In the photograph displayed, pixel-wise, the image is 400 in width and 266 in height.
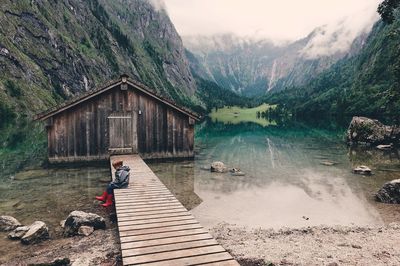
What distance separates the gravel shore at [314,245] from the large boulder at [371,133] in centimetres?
3462

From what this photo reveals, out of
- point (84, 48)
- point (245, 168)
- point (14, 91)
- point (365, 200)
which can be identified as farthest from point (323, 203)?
point (84, 48)

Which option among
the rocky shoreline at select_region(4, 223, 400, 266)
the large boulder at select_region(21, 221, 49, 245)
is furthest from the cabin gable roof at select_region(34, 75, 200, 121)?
the rocky shoreline at select_region(4, 223, 400, 266)

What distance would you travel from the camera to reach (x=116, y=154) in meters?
28.3

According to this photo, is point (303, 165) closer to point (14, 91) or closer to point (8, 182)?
point (8, 182)

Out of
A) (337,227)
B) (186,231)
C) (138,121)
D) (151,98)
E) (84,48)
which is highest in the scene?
(84,48)

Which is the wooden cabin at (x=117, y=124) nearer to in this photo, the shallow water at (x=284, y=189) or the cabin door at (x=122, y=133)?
the cabin door at (x=122, y=133)

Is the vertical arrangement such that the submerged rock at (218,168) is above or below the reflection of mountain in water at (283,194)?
above

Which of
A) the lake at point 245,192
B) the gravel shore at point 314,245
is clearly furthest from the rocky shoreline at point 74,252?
the gravel shore at point 314,245

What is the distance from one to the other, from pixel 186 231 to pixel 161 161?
19172mm

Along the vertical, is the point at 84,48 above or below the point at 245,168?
above

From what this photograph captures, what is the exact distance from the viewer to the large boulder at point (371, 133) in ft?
152

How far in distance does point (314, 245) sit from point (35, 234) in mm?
9731

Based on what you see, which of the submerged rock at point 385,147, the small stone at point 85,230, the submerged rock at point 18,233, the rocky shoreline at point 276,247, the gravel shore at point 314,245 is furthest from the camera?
the submerged rock at point 385,147

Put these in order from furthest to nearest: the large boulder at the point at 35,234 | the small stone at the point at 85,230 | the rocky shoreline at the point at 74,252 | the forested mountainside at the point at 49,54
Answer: the forested mountainside at the point at 49,54
the small stone at the point at 85,230
the large boulder at the point at 35,234
the rocky shoreline at the point at 74,252
